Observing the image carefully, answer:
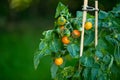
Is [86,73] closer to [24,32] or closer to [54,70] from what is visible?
[54,70]

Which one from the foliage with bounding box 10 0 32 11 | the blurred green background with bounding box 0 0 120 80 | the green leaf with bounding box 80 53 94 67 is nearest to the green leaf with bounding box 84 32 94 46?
the green leaf with bounding box 80 53 94 67

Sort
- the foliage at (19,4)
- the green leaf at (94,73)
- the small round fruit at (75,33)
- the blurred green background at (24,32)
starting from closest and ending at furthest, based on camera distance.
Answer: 1. the green leaf at (94,73)
2. the small round fruit at (75,33)
3. the blurred green background at (24,32)
4. the foliage at (19,4)

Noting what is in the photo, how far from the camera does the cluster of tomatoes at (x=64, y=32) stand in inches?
76.6

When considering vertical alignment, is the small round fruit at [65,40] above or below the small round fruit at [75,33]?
→ below

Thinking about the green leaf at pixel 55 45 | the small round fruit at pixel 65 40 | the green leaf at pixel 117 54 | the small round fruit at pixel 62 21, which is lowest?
the green leaf at pixel 117 54

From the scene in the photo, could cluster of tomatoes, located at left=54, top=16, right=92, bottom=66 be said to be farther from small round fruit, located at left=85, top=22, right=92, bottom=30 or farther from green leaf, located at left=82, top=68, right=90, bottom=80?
green leaf, located at left=82, top=68, right=90, bottom=80

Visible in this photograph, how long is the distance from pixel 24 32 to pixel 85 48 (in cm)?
419

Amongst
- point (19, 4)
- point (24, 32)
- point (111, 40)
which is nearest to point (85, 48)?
point (111, 40)

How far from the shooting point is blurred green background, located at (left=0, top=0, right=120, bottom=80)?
426cm

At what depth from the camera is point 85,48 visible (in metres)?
2.06

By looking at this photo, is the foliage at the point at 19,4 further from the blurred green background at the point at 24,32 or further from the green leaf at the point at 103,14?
the green leaf at the point at 103,14

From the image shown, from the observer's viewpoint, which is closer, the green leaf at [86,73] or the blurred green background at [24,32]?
the green leaf at [86,73]

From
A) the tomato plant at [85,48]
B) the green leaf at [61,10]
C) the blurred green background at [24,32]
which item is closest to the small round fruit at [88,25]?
the tomato plant at [85,48]

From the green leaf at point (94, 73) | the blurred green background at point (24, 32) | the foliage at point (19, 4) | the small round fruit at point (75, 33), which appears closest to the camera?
the green leaf at point (94, 73)
